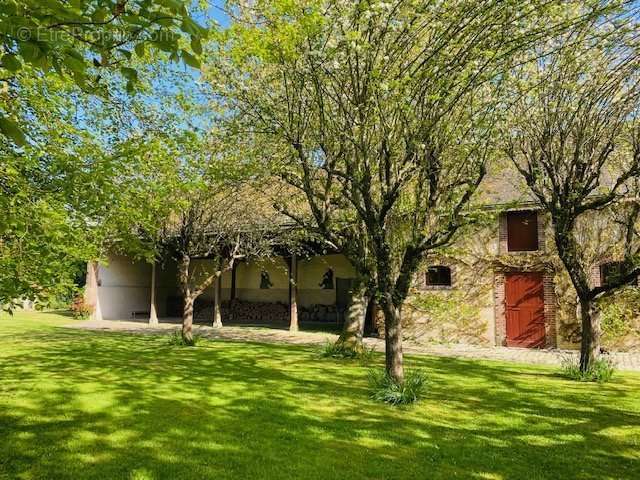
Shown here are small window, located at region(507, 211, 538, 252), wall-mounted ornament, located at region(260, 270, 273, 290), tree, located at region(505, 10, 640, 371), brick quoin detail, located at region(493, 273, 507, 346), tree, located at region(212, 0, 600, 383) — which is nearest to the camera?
tree, located at region(212, 0, 600, 383)

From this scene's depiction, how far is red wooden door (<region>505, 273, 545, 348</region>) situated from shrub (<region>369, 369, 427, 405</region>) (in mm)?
8379

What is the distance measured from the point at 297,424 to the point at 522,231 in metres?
11.4

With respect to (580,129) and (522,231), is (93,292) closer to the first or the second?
(522,231)

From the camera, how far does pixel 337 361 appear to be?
37.1 ft

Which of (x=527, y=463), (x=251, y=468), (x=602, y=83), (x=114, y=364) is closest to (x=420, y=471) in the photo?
(x=527, y=463)

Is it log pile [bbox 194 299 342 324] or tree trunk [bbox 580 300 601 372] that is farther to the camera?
log pile [bbox 194 299 342 324]

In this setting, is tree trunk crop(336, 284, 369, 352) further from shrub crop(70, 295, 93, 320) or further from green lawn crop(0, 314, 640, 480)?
shrub crop(70, 295, 93, 320)

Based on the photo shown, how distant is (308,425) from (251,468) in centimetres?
156

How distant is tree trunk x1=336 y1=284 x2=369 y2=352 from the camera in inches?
478

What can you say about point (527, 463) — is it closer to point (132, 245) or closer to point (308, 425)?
point (308, 425)

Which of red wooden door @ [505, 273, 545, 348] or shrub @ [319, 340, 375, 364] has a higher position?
red wooden door @ [505, 273, 545, 348]

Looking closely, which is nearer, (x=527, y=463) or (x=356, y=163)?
(x=527, y=463)

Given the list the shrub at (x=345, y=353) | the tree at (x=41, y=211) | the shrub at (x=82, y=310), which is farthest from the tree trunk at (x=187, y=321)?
the shrub at (x=82, y=310)

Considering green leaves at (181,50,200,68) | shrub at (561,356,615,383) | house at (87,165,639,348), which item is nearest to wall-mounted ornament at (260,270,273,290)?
house at (87,165,639,348)
